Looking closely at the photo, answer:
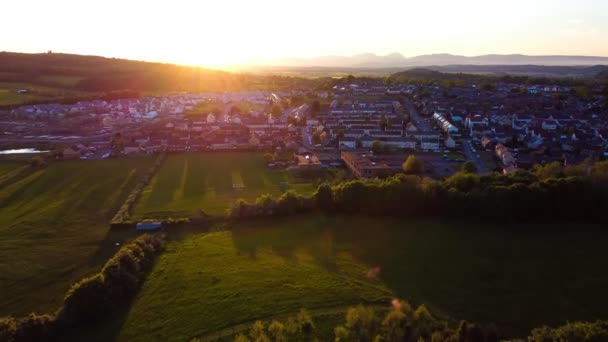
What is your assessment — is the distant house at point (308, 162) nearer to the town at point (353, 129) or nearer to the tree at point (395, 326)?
the town at point (353, 129)

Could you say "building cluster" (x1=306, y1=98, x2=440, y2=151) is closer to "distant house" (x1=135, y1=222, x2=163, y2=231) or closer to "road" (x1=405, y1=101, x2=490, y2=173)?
"road" (x1=405, y1=101, x2=490, y2=173)

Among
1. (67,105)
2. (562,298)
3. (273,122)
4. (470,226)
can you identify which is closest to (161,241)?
(470,226)

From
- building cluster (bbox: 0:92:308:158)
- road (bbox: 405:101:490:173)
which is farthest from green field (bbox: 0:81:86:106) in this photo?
road (bbox: 405:101:490:173)

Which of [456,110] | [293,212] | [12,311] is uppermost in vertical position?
[456,110]

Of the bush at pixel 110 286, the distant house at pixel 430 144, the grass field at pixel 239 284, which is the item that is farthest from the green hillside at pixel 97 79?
the grass field at pixel 239 284

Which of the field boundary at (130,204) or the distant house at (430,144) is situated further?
the distant house at (430,144)

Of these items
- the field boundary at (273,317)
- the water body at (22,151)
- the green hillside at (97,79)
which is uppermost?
the green hillside at (97,79)

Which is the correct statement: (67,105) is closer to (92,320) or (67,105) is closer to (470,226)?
(92,320)
